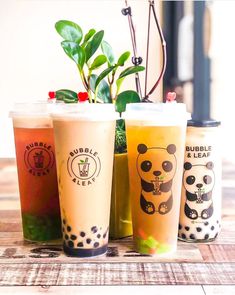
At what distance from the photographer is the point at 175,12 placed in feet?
12.5

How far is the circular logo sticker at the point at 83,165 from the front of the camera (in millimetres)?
896

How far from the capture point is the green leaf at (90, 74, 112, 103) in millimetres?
1030

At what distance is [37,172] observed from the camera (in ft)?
3.30

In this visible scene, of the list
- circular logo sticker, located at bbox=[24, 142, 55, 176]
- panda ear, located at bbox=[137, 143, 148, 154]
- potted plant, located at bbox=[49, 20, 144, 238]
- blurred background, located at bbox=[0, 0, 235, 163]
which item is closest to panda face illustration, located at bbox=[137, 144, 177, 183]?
panda ear, located at bbox=[137, 143, 148, 154]

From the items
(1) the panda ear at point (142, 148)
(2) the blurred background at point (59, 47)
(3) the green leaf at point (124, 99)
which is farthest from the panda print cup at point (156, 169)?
(2) the blurred background at point (59, 47)

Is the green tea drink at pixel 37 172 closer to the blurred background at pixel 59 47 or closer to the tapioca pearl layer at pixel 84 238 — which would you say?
the tapioca pearl layer at pixel 84 238

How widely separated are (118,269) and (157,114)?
1.00ft

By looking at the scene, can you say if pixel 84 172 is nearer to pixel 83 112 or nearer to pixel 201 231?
pixel 83 112

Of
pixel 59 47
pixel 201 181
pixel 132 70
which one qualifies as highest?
pixel 59 47

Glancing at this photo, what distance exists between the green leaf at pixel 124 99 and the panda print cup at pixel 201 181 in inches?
5.5

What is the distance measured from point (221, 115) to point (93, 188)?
10.1 ft

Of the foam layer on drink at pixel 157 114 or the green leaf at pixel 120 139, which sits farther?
the green leaf at pixel 120 139

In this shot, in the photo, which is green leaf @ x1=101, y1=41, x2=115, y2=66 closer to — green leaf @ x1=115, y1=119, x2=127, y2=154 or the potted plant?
the potted plant

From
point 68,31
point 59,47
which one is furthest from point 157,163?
point 59,47
